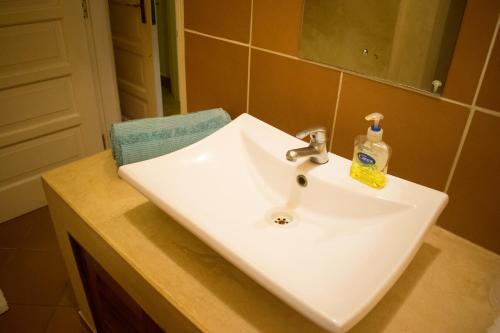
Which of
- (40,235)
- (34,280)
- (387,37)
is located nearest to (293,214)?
(387,37)

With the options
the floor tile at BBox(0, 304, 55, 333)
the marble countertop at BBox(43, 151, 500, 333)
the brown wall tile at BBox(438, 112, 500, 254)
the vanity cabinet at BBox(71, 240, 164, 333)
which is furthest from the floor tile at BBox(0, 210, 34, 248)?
the brown wall tile at BBox(438, 112, 500, 254)

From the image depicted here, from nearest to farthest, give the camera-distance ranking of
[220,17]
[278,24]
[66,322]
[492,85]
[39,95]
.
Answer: [492,85], [278,24], [220,17], [66,322], [39,95]

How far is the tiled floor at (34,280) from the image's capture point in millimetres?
1621

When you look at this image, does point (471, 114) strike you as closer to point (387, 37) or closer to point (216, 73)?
point (387, 37)

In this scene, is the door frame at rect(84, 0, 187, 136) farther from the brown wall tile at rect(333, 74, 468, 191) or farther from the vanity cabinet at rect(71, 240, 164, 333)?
the brown wall tile at rect(333, 74, 468, 191)

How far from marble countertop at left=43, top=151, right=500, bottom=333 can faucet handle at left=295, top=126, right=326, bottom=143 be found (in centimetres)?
32

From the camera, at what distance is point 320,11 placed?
0.96m

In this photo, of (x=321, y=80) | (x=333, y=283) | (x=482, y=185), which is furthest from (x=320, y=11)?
(x=333, y=283)

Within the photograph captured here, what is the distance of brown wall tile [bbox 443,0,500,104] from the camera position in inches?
28.8

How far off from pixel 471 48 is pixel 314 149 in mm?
366

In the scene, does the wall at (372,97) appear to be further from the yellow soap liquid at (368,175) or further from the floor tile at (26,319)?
the floor tile at (26,319)

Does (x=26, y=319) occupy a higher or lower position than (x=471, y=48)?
lower

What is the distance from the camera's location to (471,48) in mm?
765

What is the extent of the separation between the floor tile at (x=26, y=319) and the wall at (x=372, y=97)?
44.4 inches
